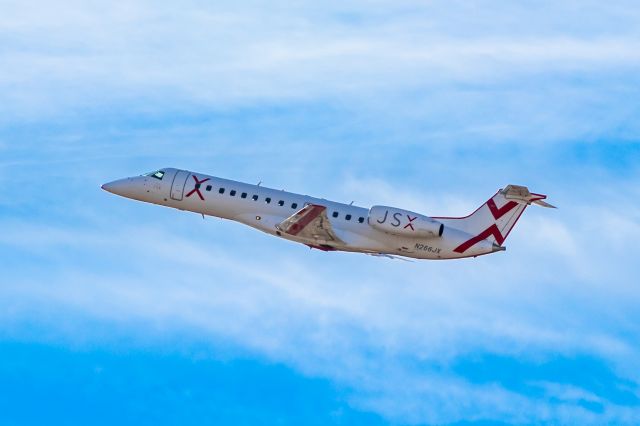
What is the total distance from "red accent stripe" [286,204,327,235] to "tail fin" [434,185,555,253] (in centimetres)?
705

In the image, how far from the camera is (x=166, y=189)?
66.6 m

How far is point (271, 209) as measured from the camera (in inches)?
2516

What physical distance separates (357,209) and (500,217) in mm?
7072

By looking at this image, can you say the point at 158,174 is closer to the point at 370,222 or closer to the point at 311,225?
the point at 311,225

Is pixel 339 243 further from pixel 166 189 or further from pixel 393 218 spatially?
pixel 166 189

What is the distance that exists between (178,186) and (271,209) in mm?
5589

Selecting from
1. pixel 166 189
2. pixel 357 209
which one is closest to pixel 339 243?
pixel 357 209

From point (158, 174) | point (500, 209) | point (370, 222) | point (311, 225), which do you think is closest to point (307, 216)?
point (311, 225)

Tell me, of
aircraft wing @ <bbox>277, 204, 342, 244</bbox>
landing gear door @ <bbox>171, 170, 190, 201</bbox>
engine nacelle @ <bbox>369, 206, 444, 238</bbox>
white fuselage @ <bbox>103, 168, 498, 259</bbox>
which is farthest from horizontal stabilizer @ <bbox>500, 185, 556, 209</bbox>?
landing gear door @ <bbox>171, 170, 190, 201</bbox>

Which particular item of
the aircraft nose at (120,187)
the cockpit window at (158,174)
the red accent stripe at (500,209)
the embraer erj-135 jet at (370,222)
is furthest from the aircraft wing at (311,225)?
the aircraft nose at (120,187)

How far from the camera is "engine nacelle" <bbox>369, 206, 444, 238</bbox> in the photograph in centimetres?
6081

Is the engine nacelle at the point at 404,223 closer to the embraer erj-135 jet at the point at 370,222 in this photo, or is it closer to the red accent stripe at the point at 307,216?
the embraer erj-135 jet at the point at 370,222

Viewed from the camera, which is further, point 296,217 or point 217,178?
point 217,178

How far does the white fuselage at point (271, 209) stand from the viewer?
62031 millimetres
